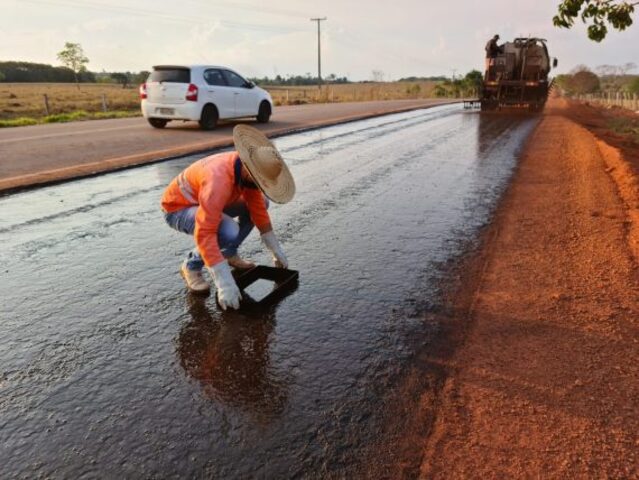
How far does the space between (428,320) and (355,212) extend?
8.69ft

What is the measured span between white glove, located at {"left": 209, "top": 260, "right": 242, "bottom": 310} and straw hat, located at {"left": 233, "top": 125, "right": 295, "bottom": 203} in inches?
20.9

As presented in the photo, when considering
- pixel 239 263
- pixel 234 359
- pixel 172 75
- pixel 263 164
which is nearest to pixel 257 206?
pixel 263 164

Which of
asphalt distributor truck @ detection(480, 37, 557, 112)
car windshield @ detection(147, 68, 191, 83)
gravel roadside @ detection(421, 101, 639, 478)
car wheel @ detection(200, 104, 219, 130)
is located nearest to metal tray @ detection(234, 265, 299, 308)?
gravel roadside @ detection(421, 101, 639, 478)

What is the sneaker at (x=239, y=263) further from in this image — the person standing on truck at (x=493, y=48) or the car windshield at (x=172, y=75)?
the person standing on truck at (x=493, y=48)

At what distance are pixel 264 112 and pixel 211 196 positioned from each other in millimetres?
13676

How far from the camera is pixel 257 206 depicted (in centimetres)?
372

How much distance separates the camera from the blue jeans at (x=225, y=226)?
3.53 metres

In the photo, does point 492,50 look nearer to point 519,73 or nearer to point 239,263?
point 519,73

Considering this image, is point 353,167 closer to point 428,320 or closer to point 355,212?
point 355,212

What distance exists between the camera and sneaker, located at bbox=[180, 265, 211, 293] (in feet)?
12.1

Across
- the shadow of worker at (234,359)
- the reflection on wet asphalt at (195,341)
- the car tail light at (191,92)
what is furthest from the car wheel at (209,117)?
the shadow of worker at (234,359)

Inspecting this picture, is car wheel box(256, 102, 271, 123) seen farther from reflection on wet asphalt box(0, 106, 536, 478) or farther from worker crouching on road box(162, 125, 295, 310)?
worker crouching on road box(162, 125, 295, 310)

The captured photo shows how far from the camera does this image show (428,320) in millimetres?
3299

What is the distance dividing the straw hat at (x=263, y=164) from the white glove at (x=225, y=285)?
53 centimetres
